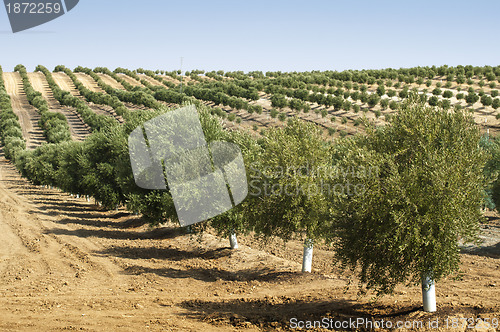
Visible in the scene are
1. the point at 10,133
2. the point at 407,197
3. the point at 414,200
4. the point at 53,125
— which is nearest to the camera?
the point at 407,197

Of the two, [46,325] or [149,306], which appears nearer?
[46,325]

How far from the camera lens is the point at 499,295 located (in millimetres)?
23594

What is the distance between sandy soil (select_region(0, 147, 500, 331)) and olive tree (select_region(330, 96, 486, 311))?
2735mm

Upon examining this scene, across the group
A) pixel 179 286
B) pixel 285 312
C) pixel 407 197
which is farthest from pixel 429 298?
pixel 179 286

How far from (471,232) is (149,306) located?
1622 centimetres

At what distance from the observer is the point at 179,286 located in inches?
1130

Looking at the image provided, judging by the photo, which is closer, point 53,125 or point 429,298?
point 429,298

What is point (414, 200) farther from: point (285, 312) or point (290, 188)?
point (290, 188)

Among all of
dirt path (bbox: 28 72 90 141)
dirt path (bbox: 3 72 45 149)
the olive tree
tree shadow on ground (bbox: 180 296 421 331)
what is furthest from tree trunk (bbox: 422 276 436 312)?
dirt path (bbox: 3 72 45 149)

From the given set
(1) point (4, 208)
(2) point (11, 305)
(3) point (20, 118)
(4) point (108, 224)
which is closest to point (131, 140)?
(4) point (108, 224)

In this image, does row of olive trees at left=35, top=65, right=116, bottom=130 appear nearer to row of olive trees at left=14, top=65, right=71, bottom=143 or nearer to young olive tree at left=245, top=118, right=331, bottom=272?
row of olive trees at left=14, top=65, right=71, bottom=143

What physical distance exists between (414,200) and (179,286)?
1715 centimetres

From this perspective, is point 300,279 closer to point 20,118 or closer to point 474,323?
point 474,323

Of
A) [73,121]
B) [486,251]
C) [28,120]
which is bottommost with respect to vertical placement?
[486,251]
